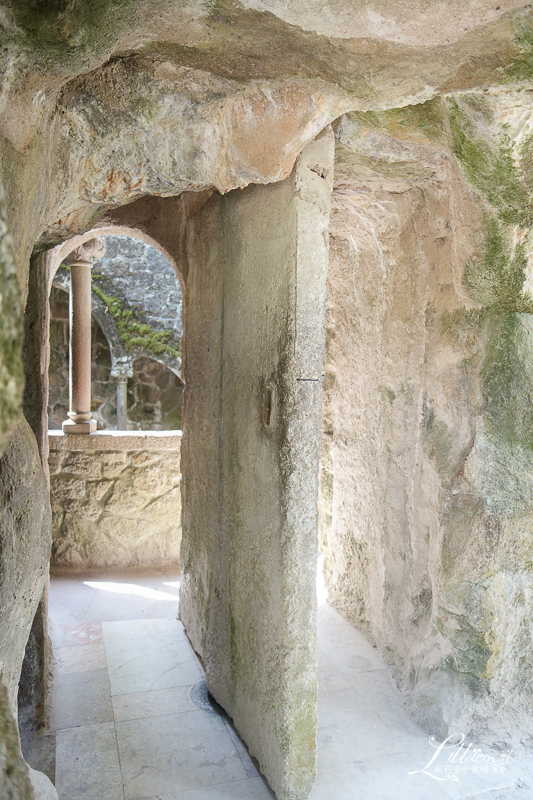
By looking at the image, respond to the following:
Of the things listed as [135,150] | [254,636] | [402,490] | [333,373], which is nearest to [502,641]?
[402,490]

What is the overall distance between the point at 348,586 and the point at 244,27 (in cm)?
311

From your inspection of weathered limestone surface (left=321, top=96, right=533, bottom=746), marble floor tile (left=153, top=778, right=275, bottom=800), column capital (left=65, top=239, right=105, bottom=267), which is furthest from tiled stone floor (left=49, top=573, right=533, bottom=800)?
column capital (left=65, top=239, right=105, bottom=267)

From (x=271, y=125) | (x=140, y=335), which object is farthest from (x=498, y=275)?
(x=140, y=335)

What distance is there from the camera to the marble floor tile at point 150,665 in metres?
3.09

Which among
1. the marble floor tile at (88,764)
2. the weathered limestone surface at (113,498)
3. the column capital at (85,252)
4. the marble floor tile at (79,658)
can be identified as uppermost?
the column capital at (85,252)

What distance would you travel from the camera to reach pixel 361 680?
315 centimetres

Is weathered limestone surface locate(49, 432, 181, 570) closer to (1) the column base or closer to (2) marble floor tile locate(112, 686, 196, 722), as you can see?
(1) the column base

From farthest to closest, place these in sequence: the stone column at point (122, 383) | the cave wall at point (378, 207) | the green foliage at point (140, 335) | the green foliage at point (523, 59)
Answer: the stone column at point (122, 383), the green foliage at point (140, 335), the green foliage at point (523, 59), the cave wall at point (378, 207)

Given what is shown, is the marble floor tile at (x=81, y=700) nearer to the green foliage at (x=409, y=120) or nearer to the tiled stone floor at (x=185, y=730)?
the tiled stone floor at (x=185, y=730)

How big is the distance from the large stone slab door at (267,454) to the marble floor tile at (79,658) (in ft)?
2.09

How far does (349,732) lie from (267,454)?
53.5 inches

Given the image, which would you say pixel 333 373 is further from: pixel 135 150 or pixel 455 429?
pixel 135 150

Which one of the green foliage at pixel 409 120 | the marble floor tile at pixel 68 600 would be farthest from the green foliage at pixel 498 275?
the marble floor tile at pixel 68 600

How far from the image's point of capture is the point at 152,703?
115 inches
